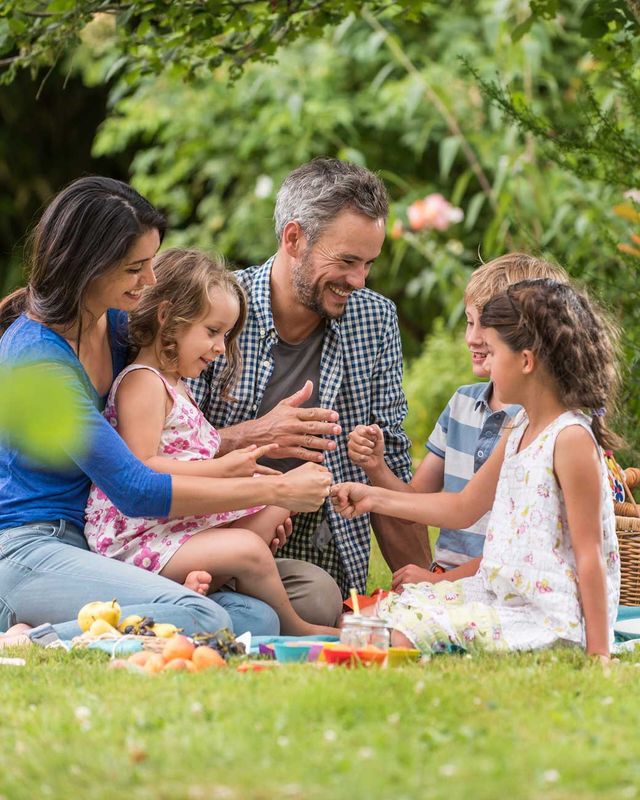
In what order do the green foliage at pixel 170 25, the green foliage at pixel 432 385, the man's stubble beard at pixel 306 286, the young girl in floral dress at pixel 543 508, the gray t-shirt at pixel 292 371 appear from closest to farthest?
1. the young girl in floral dress at pixel 543 508
2. the man's stubble beard at pixel 306 286
3. the gray t-shirt at pixel 292 371
4. the green foliage at pixel 170 25
5. the green foliage at pixel 432 385

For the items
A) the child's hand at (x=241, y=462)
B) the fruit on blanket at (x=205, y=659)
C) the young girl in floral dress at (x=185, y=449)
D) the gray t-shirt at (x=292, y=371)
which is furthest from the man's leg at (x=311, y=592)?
the fruit on blanket at (x=205, y=659)

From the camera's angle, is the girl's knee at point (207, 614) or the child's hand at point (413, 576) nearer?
the girl's knee at point (207, 614)

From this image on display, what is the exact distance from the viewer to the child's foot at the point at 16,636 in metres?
3.18

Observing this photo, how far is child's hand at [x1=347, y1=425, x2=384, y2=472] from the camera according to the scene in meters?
3.72

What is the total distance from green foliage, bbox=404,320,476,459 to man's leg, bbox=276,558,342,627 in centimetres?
391

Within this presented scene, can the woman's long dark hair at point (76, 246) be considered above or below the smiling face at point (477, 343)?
above

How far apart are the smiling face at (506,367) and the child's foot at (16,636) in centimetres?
141

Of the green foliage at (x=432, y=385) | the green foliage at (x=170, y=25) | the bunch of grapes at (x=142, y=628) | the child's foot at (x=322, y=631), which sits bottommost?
the green foliage at (x=432, y=385)

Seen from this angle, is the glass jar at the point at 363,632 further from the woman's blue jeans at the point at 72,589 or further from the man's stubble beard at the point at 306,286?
the man's stubble beard at the point at 306,286

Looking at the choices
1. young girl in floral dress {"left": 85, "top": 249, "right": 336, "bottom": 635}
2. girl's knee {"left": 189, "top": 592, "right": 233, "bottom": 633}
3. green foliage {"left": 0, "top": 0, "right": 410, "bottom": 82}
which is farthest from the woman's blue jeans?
green foliage {"left": 0, "top": 0, "right": 410, "bottom": 82}

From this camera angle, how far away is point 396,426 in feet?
13.9

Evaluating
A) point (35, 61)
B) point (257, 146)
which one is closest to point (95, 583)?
point (35, 61)

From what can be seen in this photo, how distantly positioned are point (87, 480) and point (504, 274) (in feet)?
4.66

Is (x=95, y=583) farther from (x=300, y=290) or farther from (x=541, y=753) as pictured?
(x=541, y=753)
